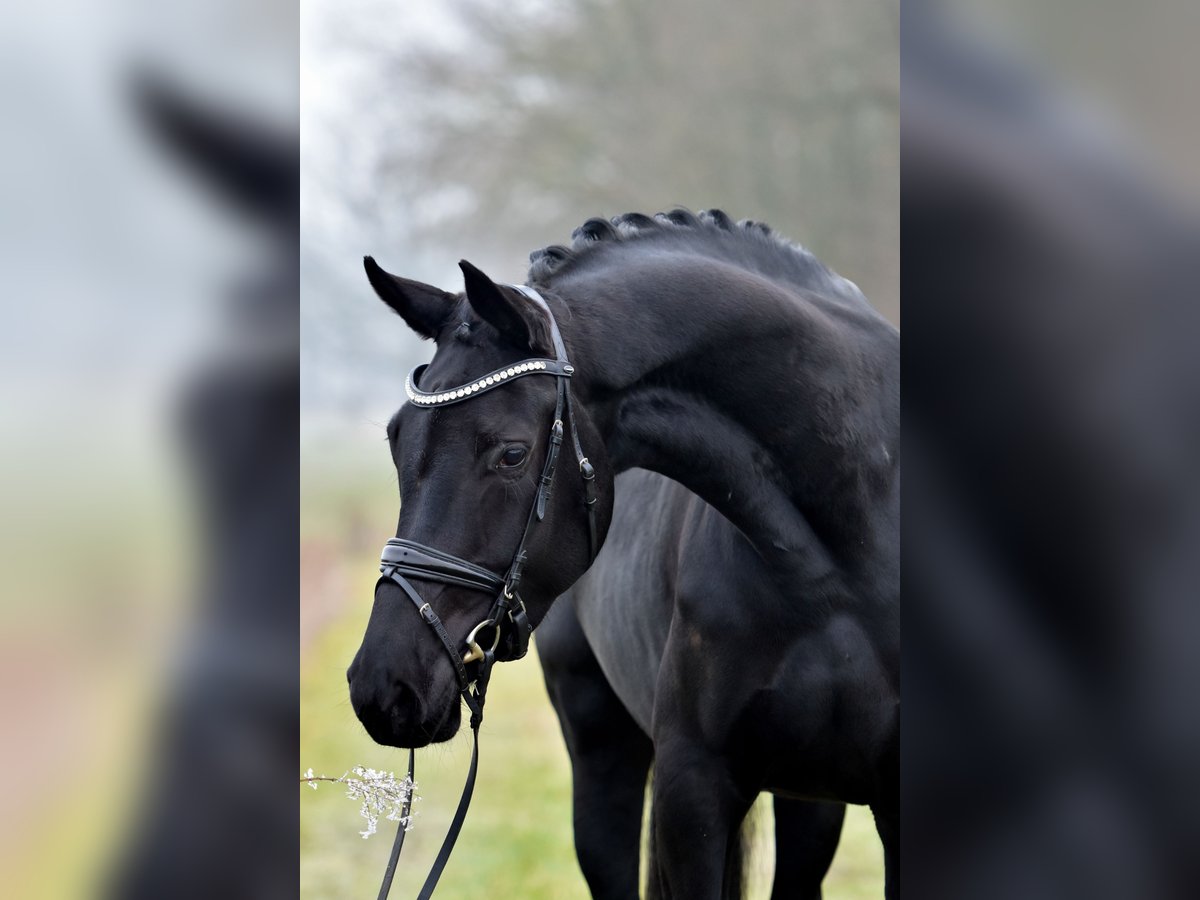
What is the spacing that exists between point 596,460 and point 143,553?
117 centimetres

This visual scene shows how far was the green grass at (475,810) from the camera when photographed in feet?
17.4

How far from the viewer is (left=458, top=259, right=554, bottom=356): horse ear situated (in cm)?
184

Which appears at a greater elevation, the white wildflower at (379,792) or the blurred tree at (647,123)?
the blurred tree at (647,123)

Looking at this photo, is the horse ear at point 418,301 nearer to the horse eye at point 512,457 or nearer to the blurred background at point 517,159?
the horse eye at point 512,457

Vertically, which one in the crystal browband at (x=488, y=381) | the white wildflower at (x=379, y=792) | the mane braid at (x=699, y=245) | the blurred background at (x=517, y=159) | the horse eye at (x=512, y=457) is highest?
the blurred background at (x=517, y=159)

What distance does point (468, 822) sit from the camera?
20.3ft

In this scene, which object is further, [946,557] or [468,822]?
[468,822]

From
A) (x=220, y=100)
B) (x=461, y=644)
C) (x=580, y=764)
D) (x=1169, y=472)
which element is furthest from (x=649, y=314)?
(x=580, y=764)

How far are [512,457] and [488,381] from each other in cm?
12

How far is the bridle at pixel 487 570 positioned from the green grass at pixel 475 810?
3192 millimetres

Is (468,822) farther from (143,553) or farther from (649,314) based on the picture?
(143,553)

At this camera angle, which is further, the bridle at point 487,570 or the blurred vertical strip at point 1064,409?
the bridle at point 487,570

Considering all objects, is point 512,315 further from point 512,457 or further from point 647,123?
point 647,123

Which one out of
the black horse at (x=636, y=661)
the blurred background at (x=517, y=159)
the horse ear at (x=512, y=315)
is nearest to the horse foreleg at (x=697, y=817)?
the black horse at (x=636, y=661)
